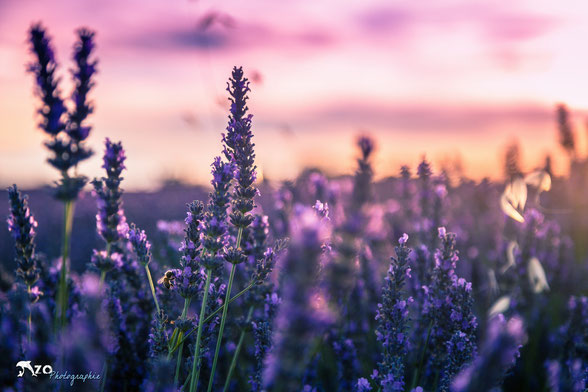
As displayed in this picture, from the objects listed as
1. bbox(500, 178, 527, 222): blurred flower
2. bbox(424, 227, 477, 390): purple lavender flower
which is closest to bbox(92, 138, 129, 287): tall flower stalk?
bbox(424, 227, 477, 390): purple lavender flower

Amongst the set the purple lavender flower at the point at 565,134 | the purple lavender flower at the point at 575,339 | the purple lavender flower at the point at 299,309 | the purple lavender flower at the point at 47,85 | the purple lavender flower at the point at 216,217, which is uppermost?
the purple lavender flower at the point at 565,134

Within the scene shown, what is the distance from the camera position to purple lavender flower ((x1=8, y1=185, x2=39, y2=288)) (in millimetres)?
2004

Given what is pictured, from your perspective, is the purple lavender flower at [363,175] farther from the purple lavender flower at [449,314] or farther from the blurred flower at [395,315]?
the purple lavender flower at [449,314]

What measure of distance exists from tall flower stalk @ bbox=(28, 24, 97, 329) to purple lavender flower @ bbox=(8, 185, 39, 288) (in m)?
0.31

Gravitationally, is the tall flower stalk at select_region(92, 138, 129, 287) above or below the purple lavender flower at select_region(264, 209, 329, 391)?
above

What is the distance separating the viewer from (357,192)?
4.18 ft

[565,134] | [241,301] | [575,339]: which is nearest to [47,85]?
[241,301]

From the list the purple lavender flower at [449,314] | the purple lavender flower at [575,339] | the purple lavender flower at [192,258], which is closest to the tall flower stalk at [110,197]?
the purple lavender flower at [192,258]

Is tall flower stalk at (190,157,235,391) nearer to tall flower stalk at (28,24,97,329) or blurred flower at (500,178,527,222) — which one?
tall flower stalk at (28,24,97,329)

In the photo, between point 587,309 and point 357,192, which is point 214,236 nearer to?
point 357,192

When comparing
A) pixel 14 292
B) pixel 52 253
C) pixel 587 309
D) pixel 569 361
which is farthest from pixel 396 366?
pixel 52 253

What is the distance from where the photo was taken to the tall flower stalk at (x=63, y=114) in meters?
1.69

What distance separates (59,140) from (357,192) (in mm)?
1136

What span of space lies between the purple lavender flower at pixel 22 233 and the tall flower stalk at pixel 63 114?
31 centimetres
